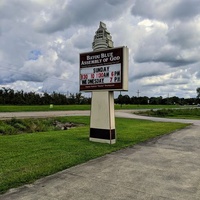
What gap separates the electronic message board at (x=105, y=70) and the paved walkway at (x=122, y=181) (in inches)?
124

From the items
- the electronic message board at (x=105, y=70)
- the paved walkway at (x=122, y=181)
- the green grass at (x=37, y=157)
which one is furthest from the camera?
the electronic message board at (x=105, y=70)

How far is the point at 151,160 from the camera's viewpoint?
22.3 ft

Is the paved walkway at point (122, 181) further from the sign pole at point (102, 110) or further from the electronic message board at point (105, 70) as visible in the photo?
the electronic message board at point (105, 70)

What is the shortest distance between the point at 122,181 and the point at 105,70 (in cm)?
550

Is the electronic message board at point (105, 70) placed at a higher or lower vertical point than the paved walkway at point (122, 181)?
higher

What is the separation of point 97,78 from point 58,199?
6.40 meters

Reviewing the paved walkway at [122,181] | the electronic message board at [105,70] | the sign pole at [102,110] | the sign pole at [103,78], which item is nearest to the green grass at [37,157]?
the paved walkway at [122,181]

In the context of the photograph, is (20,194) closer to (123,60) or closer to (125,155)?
(125,155)

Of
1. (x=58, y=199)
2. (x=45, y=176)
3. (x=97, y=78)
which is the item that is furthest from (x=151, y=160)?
(x=97, y=78)

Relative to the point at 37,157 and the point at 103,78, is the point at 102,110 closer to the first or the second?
the point at 103,78

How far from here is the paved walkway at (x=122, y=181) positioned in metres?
4.09

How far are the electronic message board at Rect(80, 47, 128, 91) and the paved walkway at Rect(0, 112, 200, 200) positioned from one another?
124 inches

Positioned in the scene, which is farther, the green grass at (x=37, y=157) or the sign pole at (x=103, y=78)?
the sign pole at (x=103, y=78)

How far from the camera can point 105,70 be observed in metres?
9.62
